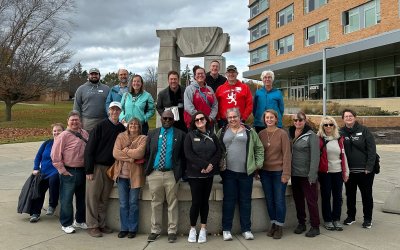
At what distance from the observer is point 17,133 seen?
75.0 ft

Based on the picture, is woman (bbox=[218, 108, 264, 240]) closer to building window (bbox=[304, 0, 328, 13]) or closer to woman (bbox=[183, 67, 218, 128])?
woman (bbox=[183, 67, 218, 128])

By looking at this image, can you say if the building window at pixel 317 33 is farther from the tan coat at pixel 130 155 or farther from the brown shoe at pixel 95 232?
the brown shoe at pixel 95 232

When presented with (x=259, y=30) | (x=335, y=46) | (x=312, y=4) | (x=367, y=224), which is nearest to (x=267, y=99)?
(x=367, y=224)

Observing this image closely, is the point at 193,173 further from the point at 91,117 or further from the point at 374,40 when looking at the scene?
the point at 374,40

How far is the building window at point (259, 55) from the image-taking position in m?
48.8

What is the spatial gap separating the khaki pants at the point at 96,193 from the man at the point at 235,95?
7.20ft

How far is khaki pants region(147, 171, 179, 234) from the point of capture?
5.04 meters

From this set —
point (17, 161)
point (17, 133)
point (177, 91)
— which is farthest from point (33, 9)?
point (177, 91)

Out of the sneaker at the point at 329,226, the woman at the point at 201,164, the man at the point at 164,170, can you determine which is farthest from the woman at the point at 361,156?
the man at the point at 164,170

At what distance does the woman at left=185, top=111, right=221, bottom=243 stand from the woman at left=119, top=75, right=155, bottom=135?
1290 millimetres

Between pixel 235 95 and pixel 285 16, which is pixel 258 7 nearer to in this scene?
pixel 285 16

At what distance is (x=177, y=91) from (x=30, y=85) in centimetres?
2604

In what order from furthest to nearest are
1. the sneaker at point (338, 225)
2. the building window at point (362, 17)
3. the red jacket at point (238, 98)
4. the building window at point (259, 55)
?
the building window at point (259, 55) < the building window at point (362, 17) < the red jacket at point (238, 98) < the sneaker at point (338, 225)

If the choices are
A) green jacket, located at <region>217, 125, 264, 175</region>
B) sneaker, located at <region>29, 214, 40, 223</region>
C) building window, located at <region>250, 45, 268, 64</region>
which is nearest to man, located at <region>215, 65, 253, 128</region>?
green jacket, located at <region>217, 125, 264, 175</region>
